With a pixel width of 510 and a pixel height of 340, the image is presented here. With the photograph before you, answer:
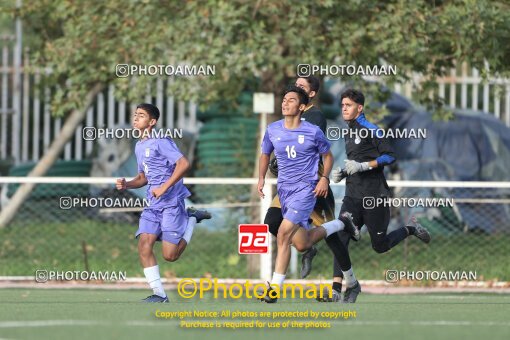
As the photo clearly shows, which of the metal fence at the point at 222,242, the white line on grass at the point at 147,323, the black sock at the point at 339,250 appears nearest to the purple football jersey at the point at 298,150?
the black sock at the point at 339,250

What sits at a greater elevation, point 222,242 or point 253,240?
point 253,240

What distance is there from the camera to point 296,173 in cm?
Result: 1235

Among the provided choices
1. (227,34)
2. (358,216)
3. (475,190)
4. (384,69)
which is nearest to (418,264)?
(475,190)

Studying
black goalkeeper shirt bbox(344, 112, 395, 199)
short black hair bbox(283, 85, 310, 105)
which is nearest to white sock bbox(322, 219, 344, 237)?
black goalkeeper shirt bbox(344, 112, 395, 199)

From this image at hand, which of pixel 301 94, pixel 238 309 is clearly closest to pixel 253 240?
pixel 301 94

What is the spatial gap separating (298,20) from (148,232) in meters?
5.09

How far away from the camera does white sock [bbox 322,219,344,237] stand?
12562 millimetres

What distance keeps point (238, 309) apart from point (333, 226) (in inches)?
57.6

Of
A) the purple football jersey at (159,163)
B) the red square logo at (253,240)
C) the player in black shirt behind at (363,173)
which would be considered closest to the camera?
the purple football jersey at (159,163)

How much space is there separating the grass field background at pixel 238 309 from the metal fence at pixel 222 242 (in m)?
3.31

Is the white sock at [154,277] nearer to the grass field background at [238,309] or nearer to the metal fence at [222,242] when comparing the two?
the grass field background at [238,309]

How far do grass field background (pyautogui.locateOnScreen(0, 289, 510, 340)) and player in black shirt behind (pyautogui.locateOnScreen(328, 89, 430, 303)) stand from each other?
29.3 inches

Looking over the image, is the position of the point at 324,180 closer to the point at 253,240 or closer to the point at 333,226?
the point at 333,226

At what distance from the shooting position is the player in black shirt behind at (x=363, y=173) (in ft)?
42.0
